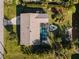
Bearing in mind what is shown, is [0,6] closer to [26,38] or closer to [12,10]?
[12,10]

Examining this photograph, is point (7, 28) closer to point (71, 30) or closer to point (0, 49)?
point (0, 49)

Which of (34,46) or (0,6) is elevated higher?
(0,6)

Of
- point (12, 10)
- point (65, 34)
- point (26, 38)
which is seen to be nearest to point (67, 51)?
point (65, 34)

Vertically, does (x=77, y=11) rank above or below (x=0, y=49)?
above

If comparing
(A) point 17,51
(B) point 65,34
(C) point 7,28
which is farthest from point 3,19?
(B) point 65,34

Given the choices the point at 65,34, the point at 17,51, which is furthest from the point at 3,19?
the point at 65,34
